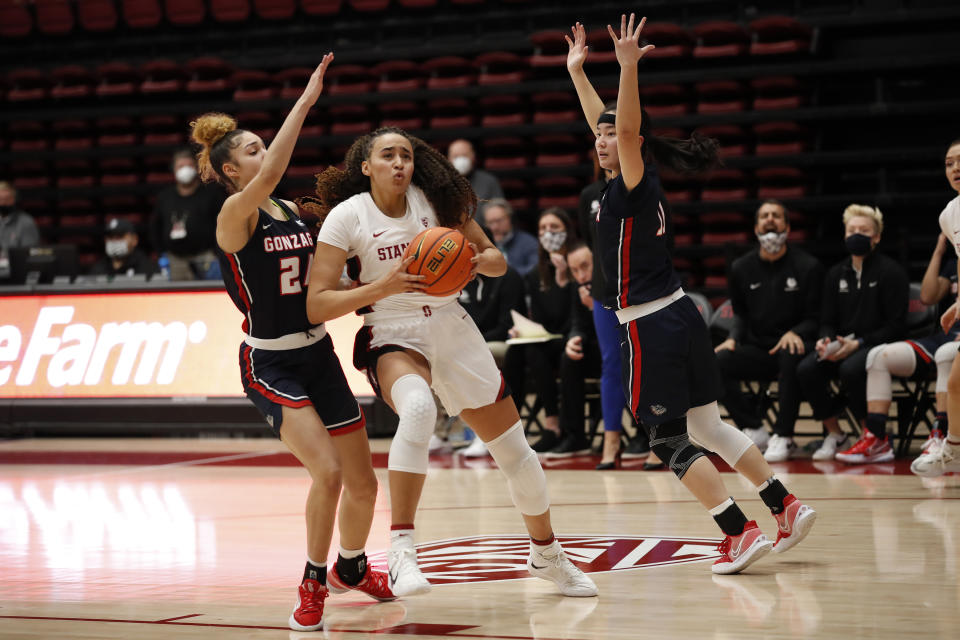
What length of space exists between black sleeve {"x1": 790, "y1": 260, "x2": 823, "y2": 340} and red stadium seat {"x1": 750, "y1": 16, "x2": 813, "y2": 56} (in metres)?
4.98

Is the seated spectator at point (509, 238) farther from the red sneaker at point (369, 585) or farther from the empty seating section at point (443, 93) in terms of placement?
the red sneaker at point (369, 585)

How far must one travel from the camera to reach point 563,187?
1291 centimetres

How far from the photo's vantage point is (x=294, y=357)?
3805mm

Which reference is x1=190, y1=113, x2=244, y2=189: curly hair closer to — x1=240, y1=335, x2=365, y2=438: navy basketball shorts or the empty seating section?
x1=240, y1=335, x2=365, y2=438: navy basketball shorts

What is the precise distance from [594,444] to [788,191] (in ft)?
14.5

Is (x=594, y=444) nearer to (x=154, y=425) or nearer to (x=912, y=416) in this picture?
(x=912, y=416)

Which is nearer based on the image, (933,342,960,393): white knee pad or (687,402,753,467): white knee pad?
(687,402,753,467): white knee pad

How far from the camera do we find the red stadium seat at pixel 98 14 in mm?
15727

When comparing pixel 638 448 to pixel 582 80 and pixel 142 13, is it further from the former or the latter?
pixel 142 13

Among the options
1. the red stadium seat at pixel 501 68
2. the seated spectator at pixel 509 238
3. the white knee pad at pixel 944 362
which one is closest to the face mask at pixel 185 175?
the red stadium seat at pixel 501 68

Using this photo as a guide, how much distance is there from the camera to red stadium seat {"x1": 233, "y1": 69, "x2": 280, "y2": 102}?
14133 millimetres

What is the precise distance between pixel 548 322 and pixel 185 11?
30.8ft

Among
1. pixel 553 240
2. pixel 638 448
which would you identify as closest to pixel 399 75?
pixel 553 240

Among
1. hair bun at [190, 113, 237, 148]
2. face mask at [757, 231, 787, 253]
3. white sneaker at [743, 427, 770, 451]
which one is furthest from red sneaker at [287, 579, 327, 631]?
face mask at [757, 231, 787, 253]
